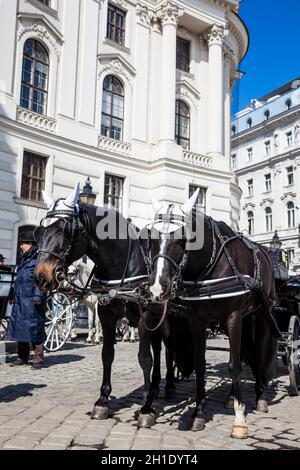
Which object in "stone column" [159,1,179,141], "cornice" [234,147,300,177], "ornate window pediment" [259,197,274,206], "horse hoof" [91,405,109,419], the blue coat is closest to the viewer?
"horse hoof" [91,405,109,419]

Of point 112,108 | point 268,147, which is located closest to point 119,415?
point 112,108

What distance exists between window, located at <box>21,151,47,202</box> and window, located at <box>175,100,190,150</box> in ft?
26.7

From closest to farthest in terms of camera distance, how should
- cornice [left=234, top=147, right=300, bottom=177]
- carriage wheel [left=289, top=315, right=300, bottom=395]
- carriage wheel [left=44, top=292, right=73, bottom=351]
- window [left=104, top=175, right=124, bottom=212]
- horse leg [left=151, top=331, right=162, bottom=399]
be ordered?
horse leg [left=151, top=331, right=162, bottom=399] → carriage wheel [left=289, top=315, right=300, bottom=395] → carriage wheel [left=44, top=292, right=73, bottom=351] → window [left=104, top=175, right=124, bottom=212] → cornice [left=234, top=147, right=300, bottom=177]

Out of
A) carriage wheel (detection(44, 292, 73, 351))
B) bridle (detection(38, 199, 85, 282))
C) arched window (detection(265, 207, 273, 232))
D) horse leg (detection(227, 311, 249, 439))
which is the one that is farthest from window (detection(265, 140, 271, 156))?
bridle (detection(38, 199, 85, 282))

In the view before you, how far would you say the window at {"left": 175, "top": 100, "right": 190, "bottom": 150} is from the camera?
24.6 meters

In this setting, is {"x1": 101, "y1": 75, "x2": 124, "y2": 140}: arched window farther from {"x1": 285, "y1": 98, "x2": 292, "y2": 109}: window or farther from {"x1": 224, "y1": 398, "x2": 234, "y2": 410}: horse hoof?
{"x1": 285, "y1": 98, "x2": 292, "y2": 109}: window

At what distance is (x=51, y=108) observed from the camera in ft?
64.6

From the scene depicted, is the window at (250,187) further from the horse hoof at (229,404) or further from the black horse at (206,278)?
the horse hoof at (229,404)

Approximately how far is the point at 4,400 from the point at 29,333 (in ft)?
8.50

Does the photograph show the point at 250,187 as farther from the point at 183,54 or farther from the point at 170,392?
the point at 170,392

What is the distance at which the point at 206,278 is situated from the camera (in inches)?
183

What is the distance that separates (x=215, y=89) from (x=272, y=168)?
2742 cm

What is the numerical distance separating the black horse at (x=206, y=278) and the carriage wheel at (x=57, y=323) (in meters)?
5.96
